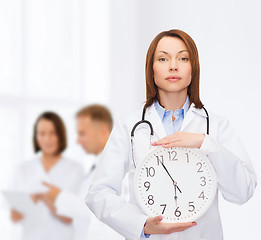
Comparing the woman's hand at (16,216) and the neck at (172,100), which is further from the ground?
the neck at (172,100)

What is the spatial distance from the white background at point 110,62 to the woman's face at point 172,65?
697 millimetres

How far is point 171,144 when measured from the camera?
102cm

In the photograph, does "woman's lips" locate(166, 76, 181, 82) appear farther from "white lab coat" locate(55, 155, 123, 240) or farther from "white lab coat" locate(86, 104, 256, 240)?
"white lab coat" locate(55, 155, 123, 240)

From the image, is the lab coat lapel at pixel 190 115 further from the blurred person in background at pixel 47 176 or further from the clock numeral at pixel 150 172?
the blurred person in background at pixel 47 176

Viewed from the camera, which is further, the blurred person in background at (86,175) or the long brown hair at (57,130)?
the long brown hair at (57,130)

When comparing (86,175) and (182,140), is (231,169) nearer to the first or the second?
(182,140)

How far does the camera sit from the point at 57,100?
269 centimetres

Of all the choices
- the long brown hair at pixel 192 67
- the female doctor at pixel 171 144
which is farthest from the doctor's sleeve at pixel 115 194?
the long brown hair at pixel 192 67

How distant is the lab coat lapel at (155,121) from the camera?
1091mm

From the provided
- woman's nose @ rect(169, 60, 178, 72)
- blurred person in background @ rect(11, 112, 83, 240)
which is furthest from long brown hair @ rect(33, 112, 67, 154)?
woman's nose @ rect(169, 60, 178, 72)

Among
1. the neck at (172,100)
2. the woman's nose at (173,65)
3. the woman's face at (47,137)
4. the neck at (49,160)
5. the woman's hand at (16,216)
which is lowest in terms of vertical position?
the woman's hand at (16,216)

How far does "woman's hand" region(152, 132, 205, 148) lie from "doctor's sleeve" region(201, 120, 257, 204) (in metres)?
0.01

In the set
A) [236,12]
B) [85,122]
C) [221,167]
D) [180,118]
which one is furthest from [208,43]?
[221,167]

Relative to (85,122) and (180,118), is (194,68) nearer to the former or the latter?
(180,118)
